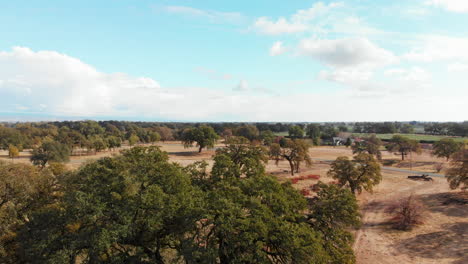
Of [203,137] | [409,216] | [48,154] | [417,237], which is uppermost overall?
[203,137]

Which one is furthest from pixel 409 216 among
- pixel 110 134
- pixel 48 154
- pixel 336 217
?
pixel 110 134

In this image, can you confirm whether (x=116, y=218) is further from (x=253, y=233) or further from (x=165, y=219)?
(x=253, y=233)

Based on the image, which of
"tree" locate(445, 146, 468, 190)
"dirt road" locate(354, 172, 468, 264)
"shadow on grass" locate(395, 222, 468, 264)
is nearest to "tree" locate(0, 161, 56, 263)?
"dirt road" locate(354, 172, 468, 264)

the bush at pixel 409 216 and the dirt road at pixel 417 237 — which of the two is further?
the bush at pixel 409 216

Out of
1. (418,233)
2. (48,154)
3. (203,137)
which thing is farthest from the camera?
(203,137)

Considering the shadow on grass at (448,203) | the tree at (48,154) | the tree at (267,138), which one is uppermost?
the tree at (267,138)

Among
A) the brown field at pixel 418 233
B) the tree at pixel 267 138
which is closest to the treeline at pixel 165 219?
the brown field at pixel 418 233

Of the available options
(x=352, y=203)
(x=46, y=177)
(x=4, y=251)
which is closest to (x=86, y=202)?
(x=4, y=251)

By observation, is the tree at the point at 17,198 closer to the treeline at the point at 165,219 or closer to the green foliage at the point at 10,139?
the treeline at the point at 165,219
